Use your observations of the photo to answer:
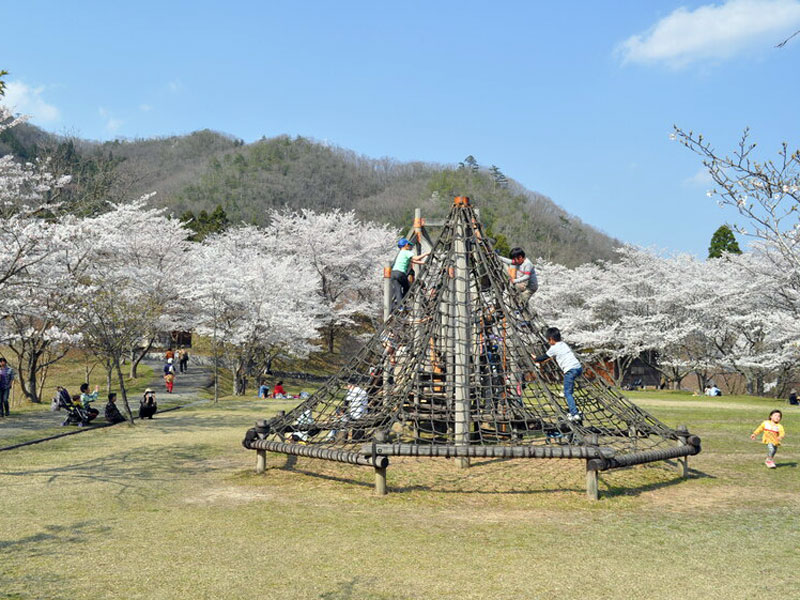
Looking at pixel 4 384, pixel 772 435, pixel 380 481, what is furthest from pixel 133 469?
pixel 4 384

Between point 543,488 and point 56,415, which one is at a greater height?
point 56,415

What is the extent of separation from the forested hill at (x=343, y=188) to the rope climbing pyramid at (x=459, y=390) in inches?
2274

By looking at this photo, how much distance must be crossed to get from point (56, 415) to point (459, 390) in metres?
13.7

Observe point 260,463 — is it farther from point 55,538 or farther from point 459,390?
point 55,538

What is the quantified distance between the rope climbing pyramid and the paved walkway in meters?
6.85

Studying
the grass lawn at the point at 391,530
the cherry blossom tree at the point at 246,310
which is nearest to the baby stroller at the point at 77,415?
the grass lawn at the point at 391,530

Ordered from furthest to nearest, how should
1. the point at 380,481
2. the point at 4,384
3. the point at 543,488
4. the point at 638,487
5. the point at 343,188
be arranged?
1. the point at 343,188
2. the point at 4,384
3. the point at 638,487
4. the point at 543,488
5. the point at 380,481

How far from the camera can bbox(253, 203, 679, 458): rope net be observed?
29.3ft

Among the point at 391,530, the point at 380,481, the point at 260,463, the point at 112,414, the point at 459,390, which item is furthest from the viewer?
the point at 112,414

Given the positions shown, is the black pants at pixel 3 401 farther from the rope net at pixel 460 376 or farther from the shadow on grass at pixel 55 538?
the shadow on grass at pixel 55 538

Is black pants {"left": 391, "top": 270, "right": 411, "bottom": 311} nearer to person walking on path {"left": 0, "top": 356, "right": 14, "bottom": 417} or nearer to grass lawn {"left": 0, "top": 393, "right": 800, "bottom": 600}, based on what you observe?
grass lawn {"left": 0, "top": 393, "right": 800, "bottom": 600}

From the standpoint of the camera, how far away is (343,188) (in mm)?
104812

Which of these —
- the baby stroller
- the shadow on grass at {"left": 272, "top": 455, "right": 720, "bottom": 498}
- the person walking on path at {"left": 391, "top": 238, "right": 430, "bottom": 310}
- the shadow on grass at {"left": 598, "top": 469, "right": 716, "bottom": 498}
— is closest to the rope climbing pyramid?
the shadow on grass at {"left": 598, "top": 469, "right": 716, "bottom": 498}

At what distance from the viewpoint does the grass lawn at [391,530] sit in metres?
4.85
